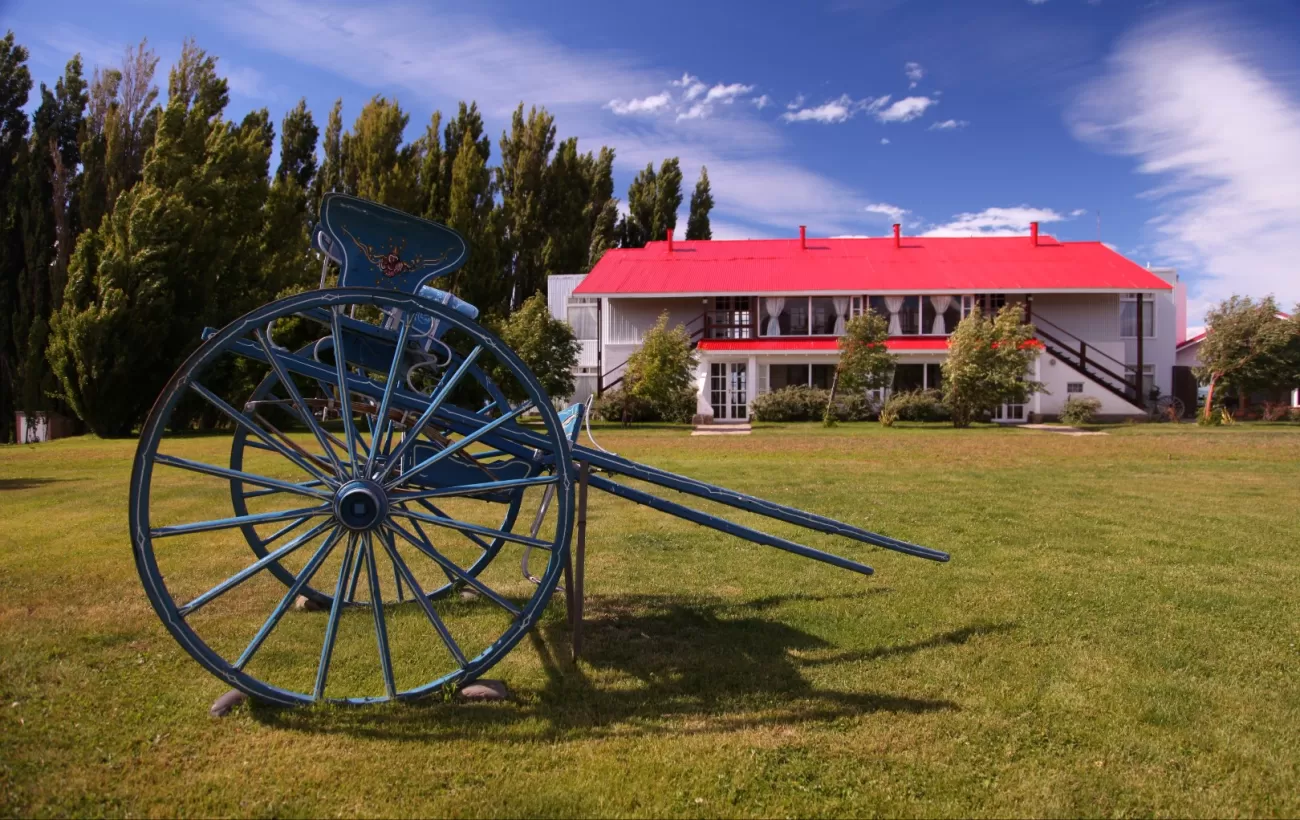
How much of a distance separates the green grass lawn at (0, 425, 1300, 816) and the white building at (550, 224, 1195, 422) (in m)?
23.1

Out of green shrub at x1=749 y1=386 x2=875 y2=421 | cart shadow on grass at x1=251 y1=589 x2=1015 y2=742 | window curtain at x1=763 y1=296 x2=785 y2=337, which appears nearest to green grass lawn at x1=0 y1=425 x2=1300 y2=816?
cart shadow on grass at x1=251 y1=589 x2=1015 y2=742

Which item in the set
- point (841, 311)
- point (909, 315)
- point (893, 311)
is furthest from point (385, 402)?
point (909, 315)

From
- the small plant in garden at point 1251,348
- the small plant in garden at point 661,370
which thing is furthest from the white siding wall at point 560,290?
the small plant in garden at point 1251,348

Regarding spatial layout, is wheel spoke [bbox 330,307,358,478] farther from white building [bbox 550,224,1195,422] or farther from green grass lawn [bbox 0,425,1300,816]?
white building [bbox 550,224,1195,422]

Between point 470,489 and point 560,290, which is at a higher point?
point 560,290

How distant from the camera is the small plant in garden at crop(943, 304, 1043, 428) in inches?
1058

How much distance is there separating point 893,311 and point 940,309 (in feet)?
5.63

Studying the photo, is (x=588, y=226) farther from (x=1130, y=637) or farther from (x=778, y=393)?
(x=1130, y=637)

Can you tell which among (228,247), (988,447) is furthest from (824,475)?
(228,247)

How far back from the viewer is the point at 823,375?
1288 inches

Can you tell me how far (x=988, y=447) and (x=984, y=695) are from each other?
15.9 metres

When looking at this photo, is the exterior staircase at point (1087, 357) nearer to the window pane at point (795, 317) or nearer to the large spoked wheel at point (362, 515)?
the window pane at point (795, 317)

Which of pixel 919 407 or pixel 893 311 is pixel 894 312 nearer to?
pixel 893 311

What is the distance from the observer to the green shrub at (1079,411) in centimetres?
2797
